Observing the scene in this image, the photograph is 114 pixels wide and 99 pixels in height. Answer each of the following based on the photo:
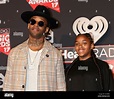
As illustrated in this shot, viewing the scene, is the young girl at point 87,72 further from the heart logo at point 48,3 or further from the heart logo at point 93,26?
the heart logo at point 48,3

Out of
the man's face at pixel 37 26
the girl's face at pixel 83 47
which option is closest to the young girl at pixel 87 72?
the girl's face at pixel 83 47

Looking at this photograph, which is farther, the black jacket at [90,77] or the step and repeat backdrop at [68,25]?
the step and repeat backdrop at [68,25]

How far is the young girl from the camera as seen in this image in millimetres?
1286

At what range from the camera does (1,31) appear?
1560 mm

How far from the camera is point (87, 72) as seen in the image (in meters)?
1.31

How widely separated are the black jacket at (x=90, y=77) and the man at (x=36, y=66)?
107 millimetres

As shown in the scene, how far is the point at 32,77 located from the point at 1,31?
52 centimetres

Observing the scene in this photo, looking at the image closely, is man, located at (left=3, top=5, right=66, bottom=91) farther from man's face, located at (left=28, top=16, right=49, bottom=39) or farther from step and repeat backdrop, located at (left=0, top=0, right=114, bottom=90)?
step and repeat backdrop, located at (left=0, top=0, right=114, bottom=90)

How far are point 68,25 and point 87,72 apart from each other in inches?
14.4

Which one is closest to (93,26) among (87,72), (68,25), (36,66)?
(68,25)

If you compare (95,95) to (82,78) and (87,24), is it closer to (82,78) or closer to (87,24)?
(82,78)

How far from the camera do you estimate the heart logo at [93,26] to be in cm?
144

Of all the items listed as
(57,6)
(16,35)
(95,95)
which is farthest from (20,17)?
(95,95)

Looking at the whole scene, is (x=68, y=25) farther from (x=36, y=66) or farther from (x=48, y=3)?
(x=36, y=66)
